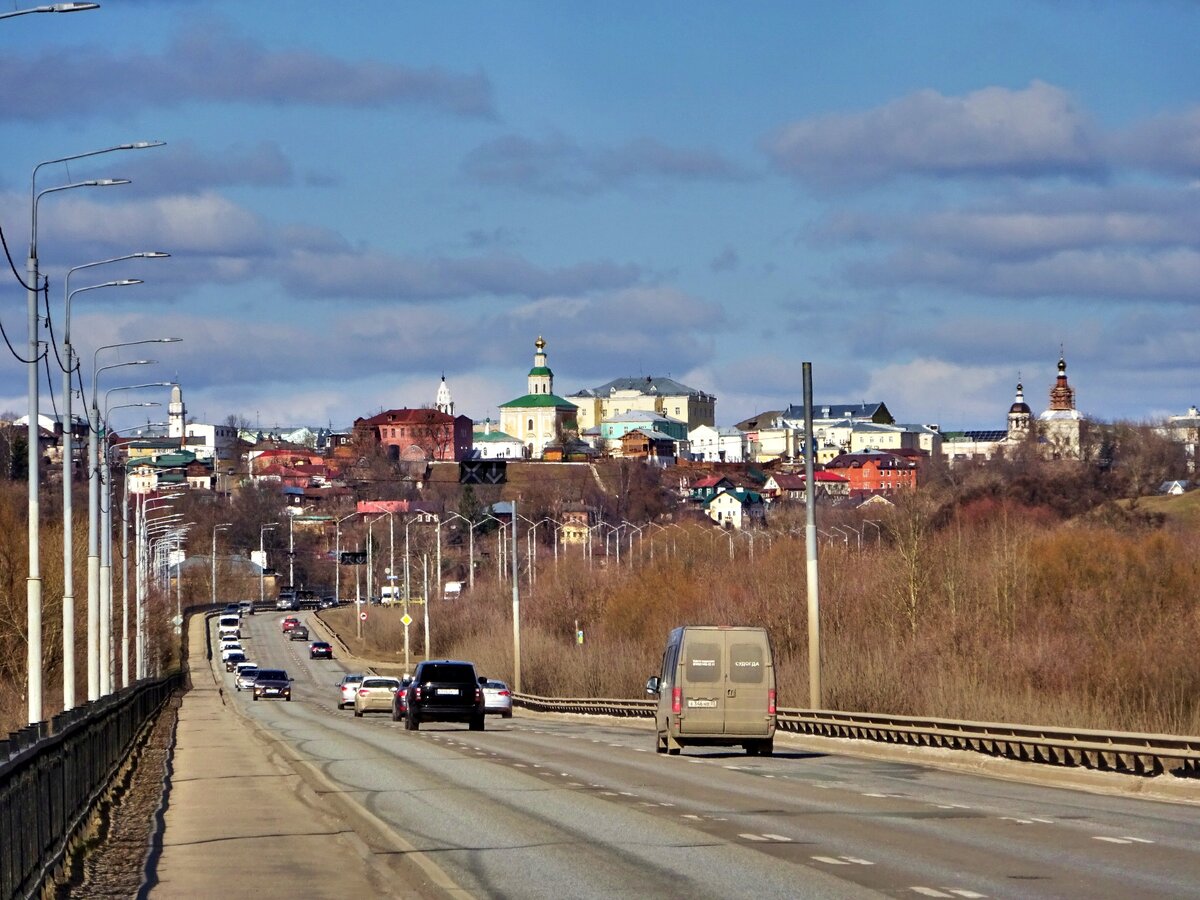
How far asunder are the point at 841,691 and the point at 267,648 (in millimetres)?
87142

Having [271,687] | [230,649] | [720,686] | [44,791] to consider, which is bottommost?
[271,687]

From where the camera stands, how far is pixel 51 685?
71.2 m

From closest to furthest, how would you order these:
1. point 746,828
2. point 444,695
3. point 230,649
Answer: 1. point 746,828
2. point 444,695
3. point 230,649

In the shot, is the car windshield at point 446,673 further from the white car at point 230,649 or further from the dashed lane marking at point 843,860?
the white car at point 230,649

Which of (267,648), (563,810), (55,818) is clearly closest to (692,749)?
(563,810)

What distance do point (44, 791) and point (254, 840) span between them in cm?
351

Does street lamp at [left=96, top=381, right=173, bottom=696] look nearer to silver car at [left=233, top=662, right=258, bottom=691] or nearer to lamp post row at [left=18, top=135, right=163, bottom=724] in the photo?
lamp post row at [left=18, top=135, right=163, bottom=724]

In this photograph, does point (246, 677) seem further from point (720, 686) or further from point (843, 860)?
point (843, 860)

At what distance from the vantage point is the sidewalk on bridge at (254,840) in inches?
583

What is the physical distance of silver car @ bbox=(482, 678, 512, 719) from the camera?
63.2 m

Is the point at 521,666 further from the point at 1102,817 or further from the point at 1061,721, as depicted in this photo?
the point at 1102,817

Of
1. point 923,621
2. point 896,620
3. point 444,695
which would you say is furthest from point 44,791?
point 896,620

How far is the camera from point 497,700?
208 ft

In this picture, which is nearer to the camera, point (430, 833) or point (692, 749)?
point (430, 833)
